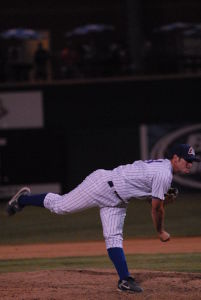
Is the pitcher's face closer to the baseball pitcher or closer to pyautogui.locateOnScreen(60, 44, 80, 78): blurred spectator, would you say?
the baseball pitcher

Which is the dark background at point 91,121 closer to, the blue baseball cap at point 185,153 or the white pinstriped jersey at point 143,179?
the white pinstriped jersey at point 143,179

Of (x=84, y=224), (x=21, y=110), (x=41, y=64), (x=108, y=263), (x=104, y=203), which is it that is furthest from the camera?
(x=41, y=64)

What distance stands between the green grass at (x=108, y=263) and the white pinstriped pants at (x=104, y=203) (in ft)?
7.09

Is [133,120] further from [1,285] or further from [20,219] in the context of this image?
[1,285]

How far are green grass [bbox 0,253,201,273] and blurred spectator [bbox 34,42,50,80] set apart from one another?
439 inches

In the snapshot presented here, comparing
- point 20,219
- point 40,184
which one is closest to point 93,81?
point 40,184

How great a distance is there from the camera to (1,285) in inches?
340

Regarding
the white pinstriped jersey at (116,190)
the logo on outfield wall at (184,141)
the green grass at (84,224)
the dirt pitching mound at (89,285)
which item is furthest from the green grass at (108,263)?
the logo on outfield wall at (184,141)

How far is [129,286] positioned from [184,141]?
39.6 ft

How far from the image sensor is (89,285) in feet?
27.3

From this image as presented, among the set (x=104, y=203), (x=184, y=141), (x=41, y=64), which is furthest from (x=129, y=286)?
(x=41, y=64)

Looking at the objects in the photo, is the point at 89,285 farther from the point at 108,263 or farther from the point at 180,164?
the point at 108,263

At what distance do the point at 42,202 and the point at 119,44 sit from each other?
625 inches

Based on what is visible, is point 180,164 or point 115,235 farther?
point 115,235
